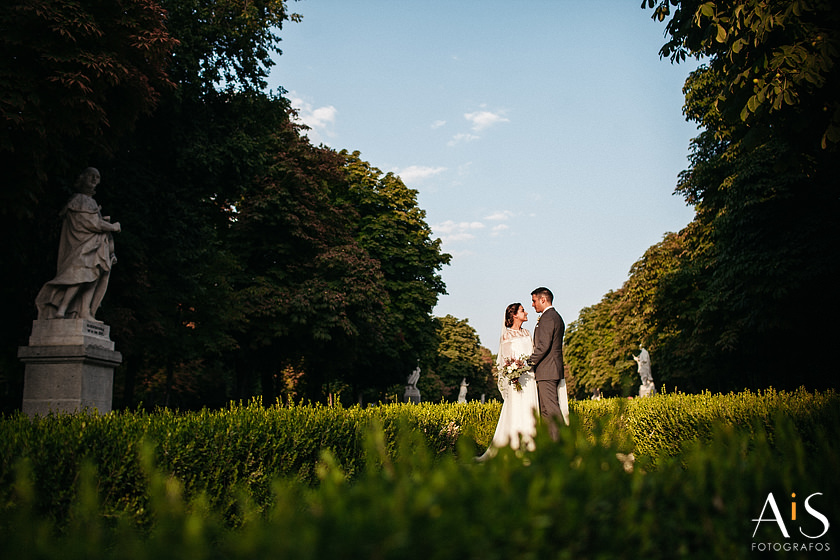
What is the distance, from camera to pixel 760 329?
65.8ft

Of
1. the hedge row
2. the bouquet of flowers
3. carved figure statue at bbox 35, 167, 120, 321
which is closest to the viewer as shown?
the hedge row

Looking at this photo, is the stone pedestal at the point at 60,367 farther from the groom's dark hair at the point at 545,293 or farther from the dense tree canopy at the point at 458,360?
the dense tree canopy at the point at 458,360

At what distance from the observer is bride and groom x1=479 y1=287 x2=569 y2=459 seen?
31.6ft

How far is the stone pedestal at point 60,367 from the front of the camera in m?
9.88

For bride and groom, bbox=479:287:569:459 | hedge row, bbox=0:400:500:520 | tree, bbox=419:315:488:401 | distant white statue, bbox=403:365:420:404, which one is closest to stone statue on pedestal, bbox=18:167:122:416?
hedge row, bbox=0:400:500:520

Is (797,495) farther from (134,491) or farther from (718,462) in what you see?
(134,491)

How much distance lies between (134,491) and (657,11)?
356 inches

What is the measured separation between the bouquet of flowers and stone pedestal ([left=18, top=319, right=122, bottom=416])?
22.3ft

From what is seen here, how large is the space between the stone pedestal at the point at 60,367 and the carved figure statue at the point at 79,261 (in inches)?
11.2

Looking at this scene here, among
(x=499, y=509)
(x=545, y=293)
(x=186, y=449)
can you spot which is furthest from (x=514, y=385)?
(x=499, y=509)

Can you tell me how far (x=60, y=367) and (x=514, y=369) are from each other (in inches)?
289

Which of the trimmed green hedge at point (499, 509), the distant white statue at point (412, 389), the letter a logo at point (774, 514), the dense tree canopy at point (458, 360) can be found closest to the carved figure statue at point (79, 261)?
the trimmed green hedge at point (499, 509)

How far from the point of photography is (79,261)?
34.0 ft

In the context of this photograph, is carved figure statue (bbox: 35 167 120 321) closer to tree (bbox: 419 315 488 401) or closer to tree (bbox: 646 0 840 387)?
tree (bbox: 646 0 840 387)
